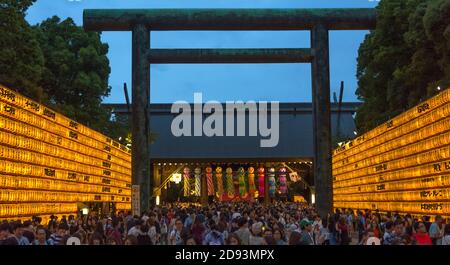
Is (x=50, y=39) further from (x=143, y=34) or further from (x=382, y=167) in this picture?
(x=382, y=167)

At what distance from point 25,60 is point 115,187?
1097 cm

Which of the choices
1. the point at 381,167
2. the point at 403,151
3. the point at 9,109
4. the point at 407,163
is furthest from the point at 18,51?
the point at 407,163

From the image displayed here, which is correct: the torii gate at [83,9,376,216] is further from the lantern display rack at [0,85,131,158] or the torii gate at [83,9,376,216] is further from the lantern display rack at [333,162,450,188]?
the lantern display rack at [0,85,131,158]

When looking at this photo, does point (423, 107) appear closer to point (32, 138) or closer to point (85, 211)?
point (32, 138)

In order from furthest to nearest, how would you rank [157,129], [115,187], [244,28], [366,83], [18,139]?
1. [157,129]
2. [366,83]
3. [115,187]
4. [244,28]
5. [18,139]

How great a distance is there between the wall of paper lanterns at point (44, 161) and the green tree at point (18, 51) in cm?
391

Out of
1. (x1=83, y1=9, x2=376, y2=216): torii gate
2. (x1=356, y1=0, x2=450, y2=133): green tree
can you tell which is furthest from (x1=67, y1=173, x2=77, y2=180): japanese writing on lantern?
(x1=356, y1=0, x2=450, y2=133): green tree

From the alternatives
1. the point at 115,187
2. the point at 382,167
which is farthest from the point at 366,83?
the point at 115,187

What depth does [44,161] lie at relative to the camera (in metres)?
23.0

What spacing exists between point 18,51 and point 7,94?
11.4 m

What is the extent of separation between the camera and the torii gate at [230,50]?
26.9 metres

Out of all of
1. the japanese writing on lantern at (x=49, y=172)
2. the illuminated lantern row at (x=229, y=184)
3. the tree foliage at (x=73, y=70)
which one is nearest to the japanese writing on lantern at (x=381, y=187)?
the japanese writing on lantern at (x=49, y=172)
